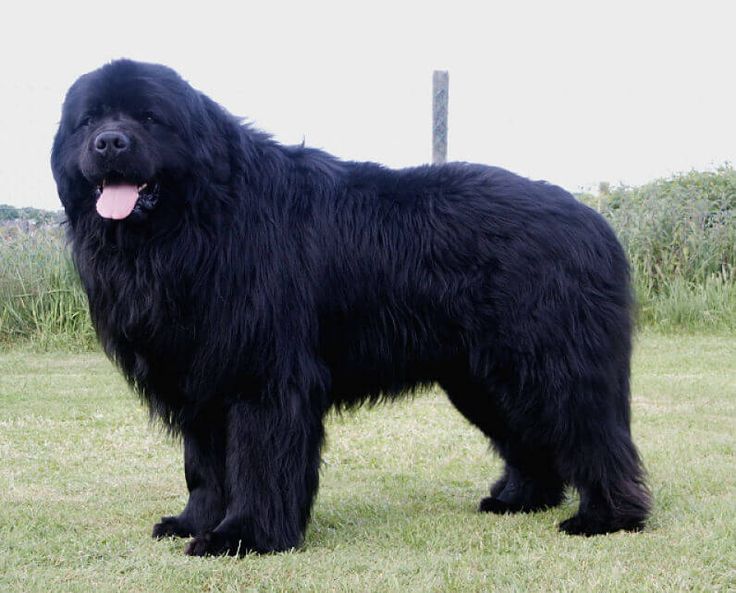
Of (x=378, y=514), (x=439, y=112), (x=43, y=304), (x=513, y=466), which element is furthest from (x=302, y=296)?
(x=439, y=112)

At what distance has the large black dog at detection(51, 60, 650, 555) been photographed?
387 cm

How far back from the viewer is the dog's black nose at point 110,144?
362 cm

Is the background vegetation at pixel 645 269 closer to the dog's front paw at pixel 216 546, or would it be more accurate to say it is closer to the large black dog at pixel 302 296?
the large black dog at pixel 302 296

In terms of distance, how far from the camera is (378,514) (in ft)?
15.2

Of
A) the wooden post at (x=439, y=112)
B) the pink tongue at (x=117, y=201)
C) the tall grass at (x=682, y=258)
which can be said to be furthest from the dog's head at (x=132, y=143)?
the tall grass at (x=682, y=258)

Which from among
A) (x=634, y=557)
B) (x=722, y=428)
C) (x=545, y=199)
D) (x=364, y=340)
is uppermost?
(x=545, y=199)

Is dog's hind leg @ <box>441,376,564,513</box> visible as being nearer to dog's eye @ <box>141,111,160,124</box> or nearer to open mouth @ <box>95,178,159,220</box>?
open mouth @ <box>95,178,159,220</box>

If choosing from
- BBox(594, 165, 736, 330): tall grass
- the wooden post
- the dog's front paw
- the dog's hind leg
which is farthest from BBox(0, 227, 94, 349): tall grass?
the dog's front paw

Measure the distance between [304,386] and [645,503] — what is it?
1587 mm

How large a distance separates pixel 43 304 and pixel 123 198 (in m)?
7.34

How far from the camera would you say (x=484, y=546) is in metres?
3.99

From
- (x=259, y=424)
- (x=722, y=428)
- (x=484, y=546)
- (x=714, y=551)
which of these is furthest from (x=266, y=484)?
(x=722, y=428)

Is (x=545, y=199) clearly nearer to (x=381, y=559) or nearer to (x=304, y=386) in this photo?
(x=304, y=386)

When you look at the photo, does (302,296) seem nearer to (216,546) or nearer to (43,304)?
(216,546)
